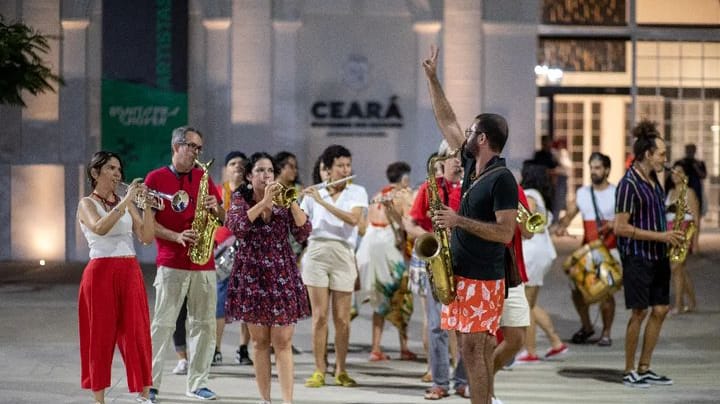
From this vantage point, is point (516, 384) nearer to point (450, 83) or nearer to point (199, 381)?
point (199, 381)

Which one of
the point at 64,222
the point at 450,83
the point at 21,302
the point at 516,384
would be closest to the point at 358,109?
the point at 450,83

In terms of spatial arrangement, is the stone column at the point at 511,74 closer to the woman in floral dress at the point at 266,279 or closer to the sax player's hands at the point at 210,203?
the sax player's hands at the point at 210,203

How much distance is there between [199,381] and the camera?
10.5 meters

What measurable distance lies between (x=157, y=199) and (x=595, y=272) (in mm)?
5024

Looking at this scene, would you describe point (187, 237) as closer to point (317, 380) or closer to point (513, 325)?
point (317, 380)

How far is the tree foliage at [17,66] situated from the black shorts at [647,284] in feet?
31.7

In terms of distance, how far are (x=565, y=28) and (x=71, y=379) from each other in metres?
14.5

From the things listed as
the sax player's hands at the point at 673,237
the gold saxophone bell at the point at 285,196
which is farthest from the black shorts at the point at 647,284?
the gold saxophone bell at the point at 285,196

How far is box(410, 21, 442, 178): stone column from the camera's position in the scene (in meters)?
22.1

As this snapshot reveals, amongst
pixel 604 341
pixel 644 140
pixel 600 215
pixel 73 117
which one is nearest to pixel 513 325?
pixel 644 140

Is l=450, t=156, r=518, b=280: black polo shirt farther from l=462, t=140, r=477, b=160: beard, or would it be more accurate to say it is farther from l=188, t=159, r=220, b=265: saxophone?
l=188, t=159, r=220, b=265: saxophone

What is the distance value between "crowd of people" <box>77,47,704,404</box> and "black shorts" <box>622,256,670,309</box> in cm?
1

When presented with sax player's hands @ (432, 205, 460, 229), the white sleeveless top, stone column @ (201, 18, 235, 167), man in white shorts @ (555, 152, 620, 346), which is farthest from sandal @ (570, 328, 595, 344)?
stone column @ (201, 18, 235, 167)

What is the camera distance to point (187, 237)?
10016 mm
